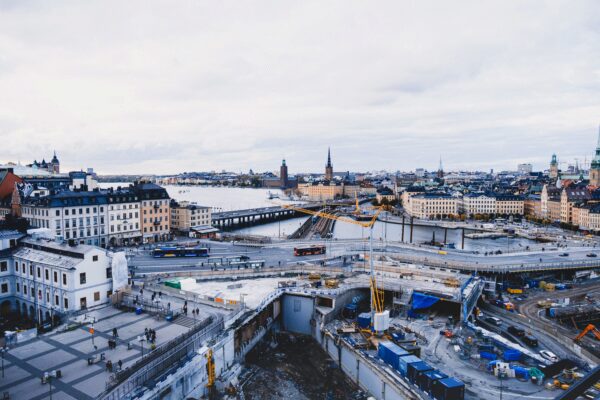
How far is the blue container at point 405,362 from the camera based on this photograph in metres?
25.3

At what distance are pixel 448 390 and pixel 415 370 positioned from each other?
2.37m

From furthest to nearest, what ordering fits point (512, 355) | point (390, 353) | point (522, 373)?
point (512, 355)
point (390, 353)
point (522, 373)

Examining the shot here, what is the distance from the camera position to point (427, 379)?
23.5 metres

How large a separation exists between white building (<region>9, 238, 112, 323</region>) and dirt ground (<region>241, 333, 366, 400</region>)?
11987 millimetres

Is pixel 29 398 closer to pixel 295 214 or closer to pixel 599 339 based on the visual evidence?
pixel 599 339

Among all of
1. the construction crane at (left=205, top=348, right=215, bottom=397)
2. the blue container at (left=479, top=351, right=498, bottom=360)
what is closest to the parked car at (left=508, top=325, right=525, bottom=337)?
the blue container at (left=479, top=351, right=498, bottom=360)

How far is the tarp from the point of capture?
38.1 metres

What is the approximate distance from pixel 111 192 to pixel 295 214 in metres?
82.0

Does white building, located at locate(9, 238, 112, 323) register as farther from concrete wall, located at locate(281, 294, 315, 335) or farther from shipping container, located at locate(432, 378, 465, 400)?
shipping container, located at locate(432, 378, 465, 400)

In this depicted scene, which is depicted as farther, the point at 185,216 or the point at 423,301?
the point at 185,216

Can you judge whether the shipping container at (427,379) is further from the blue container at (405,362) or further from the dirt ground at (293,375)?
the dirt ground at (293,375)

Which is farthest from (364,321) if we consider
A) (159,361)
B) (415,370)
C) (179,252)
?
(179,252)

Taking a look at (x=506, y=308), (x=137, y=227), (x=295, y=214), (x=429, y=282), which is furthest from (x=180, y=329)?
(x=295, y=214)

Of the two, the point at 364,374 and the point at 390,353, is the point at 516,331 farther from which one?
the point at 364,374
